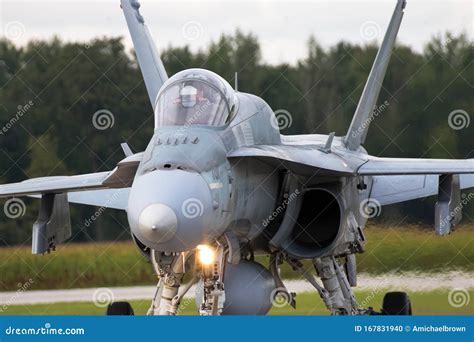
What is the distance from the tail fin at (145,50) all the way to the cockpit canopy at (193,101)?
265 cm

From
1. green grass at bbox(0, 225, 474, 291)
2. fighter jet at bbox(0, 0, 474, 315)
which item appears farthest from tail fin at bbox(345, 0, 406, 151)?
green grass at bbox(0, 225, 474, 291)

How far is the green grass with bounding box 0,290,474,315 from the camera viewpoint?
1509 centimetres

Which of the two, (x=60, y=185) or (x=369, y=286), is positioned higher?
(x=369, y=286)

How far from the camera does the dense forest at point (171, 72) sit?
1661cm

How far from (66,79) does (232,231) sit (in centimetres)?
645

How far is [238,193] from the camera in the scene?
1157cm

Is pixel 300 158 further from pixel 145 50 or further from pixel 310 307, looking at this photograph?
pixel 310 307

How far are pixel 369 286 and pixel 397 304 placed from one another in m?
0.90

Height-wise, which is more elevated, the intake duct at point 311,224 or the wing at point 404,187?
the wing at point 404,187

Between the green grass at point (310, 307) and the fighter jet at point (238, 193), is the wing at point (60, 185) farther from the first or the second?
the green grass at point (310, 307)

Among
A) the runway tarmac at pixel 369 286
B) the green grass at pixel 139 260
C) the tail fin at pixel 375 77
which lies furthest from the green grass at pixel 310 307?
the tail fin at pixel 375 77

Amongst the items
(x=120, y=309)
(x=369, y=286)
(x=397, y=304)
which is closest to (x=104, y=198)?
(x=120, y=309)

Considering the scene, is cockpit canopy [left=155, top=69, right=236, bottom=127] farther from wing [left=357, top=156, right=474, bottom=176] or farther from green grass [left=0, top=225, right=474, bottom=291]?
green grass [left=0, top=225, right=474, bottom=291]

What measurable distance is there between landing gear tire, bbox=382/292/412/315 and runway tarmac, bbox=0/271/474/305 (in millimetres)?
598
